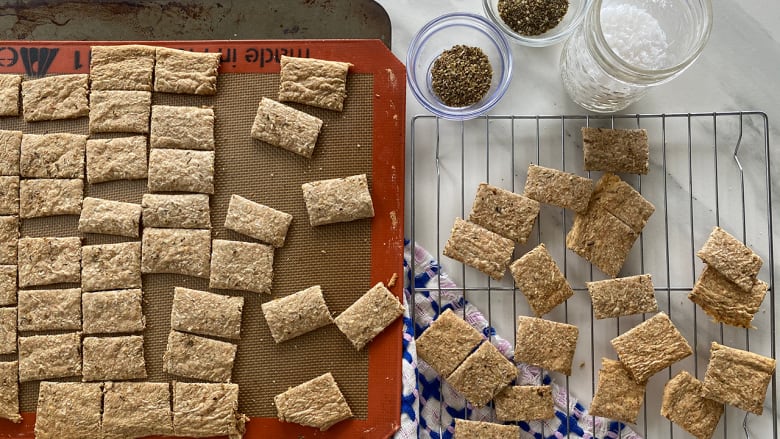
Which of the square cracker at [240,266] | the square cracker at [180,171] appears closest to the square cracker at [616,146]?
the square cracker at [240,266]

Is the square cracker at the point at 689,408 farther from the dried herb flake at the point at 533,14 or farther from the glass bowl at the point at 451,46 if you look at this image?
the dried herb flake at the point at 533,14

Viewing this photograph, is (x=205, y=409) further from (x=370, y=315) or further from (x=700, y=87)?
(x=700, y=87)

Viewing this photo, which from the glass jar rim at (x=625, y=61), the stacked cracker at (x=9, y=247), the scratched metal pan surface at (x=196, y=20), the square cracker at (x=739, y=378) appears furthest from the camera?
the scratched metal pan surface at (x=196, y=20)

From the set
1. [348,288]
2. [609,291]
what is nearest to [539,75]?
[609,291]

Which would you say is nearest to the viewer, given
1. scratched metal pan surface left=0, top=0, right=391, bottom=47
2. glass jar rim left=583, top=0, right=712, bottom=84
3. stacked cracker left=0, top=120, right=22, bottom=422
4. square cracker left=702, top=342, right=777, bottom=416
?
glass jar rim left=583, top=0, right=712, bottom=84

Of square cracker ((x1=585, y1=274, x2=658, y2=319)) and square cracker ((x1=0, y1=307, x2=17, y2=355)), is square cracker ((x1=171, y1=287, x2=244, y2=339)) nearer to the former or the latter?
square cracker ((x1=0, y1=307, x2=17, y2=355))

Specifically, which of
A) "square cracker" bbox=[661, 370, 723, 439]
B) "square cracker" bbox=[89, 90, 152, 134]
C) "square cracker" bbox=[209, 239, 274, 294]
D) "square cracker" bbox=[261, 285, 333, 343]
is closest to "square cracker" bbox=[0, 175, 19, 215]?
"square cracker" bbox=[89, 90, 152, 134]
